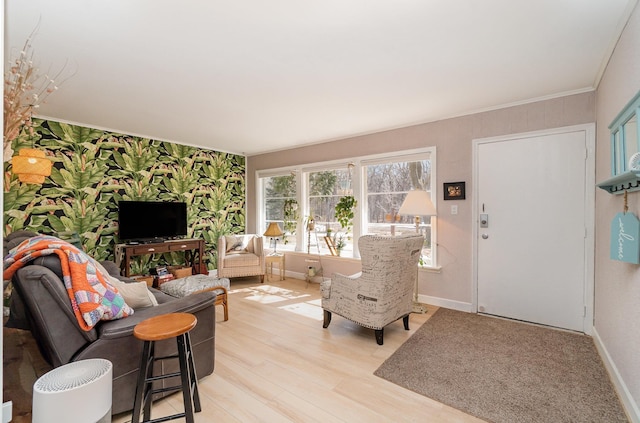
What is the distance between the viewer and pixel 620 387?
196 centimetres

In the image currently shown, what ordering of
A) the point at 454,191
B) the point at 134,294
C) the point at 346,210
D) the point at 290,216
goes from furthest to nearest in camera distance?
the point at 290,216, the point at 346,210, the point at 454,191, the point at 134,294

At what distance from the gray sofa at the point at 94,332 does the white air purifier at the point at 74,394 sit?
179 mm

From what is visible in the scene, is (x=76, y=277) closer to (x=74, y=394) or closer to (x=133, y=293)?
(x=133, y=293)

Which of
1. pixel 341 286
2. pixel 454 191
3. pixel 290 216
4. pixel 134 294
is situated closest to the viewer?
pixel 134 294

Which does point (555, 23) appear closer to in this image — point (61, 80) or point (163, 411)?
point (163, 411)

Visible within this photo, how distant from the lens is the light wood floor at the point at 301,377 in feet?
5.98

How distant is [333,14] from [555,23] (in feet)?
4.76

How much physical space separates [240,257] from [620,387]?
173 inches

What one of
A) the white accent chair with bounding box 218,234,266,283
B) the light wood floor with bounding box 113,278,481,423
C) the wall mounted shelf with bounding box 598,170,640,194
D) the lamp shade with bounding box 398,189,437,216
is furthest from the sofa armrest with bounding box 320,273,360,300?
the white accent chair with bounding box 218,234,266,283

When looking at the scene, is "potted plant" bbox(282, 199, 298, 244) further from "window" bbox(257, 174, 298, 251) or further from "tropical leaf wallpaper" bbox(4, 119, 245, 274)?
"tropical leaf wallpaper" bbox(4, 119, 245, 274)

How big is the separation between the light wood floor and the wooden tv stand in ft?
5.25

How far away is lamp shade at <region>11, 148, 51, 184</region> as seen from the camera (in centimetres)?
247

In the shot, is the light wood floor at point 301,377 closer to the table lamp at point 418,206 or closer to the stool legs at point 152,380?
the stool legs at point 152,380

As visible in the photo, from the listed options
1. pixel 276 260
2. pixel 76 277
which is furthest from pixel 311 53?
pixel 276 260
